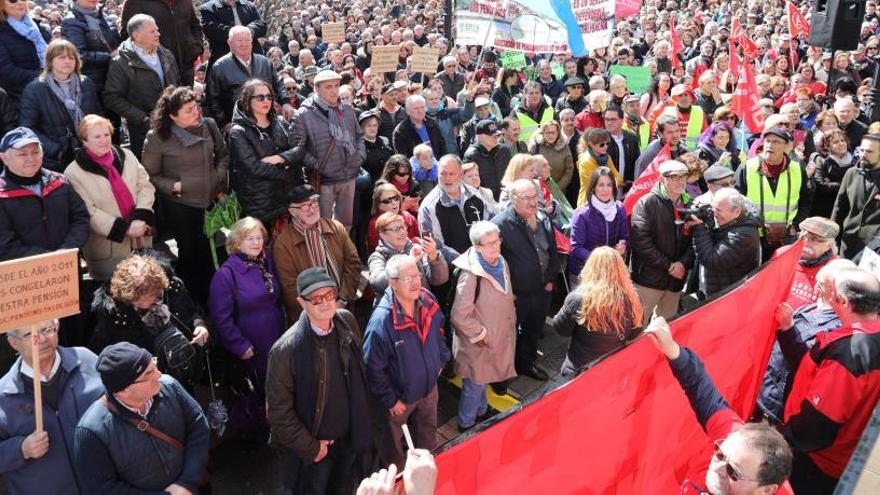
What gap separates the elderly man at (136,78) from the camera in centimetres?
576

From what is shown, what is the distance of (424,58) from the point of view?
28.4 ft

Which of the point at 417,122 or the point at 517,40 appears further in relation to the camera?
the point at 517,40

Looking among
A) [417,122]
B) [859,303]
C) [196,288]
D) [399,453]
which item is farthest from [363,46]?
[859,303]

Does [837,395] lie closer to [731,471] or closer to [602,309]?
[731,471]

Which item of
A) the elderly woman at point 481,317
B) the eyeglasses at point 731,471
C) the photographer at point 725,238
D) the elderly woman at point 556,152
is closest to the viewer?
the eyeglasses at point 731,471

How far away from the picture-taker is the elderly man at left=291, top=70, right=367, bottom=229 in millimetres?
5754

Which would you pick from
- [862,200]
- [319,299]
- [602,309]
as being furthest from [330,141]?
[862,200]

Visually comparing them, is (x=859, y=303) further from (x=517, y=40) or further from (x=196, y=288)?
(x=517, y=40)

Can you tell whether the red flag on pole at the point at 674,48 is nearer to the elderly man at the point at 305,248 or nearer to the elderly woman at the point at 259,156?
the elderly woman at the point at 259,156

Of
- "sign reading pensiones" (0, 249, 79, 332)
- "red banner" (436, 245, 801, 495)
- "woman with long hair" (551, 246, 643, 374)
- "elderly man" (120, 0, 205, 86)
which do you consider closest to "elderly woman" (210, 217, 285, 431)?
"sign reading pensiones" (0, 249, 79, 332)

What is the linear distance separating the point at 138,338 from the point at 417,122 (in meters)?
4.38

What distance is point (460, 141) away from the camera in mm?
8320

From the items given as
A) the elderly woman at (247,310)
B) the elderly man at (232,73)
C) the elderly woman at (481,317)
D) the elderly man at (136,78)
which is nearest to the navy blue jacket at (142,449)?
the elderly woman at (247,310)

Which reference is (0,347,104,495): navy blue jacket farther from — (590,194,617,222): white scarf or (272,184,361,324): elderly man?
(590,194,617,222): white scarf
